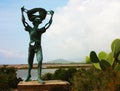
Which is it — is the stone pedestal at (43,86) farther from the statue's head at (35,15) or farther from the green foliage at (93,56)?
the green foliage at (93,56)

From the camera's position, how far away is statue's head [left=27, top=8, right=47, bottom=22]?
41.2ft

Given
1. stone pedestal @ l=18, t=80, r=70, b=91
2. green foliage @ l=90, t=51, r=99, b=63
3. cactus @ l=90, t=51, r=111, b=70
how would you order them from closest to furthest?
stone pedestal @ l=18, t=80, r=70, b=91 → cactus @ l=90, t=51, r=111, b=70 → green foliage @ l=90, t=51, r=99, b=63

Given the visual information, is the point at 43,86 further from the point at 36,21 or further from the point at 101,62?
the point at 101,62

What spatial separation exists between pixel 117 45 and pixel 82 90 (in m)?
3.36

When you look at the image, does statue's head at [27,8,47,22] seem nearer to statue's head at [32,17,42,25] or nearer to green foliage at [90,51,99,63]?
statue's head at [32,17,42,25]

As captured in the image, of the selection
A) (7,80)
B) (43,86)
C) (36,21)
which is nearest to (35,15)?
(36,21)

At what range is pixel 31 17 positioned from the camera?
41.4 feet

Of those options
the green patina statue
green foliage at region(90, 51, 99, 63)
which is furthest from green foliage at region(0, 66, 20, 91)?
the green patina statue

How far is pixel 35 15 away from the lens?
12.6 metres

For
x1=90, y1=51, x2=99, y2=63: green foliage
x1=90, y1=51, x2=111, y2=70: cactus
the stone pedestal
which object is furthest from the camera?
x1=90, y1=51, x2=99, y2=63: green foliage

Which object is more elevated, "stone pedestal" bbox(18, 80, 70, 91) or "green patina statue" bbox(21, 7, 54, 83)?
"green patina statue" bbox(21, 7, 54, 83)

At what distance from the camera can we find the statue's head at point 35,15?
1255cm

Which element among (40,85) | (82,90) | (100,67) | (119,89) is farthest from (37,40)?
(100,67)

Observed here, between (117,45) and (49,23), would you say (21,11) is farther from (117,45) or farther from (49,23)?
(117,45)
